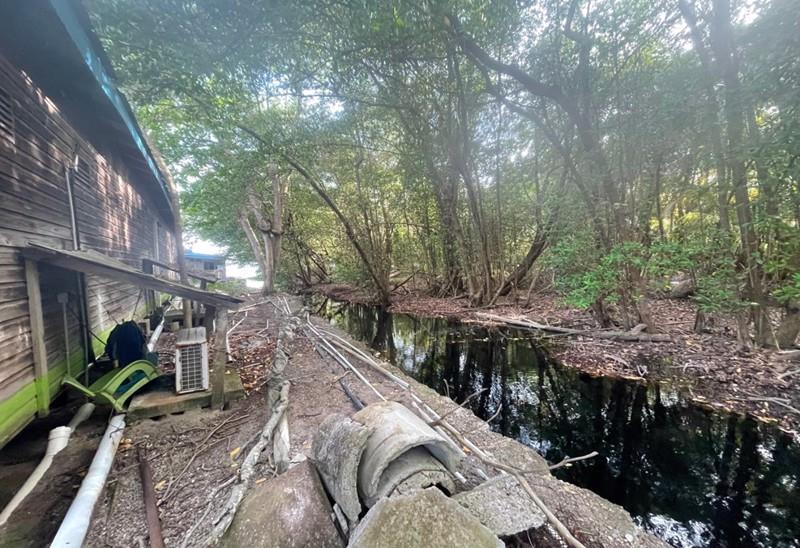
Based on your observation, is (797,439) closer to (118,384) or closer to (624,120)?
(624,120)

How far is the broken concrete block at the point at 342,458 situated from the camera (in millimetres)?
1745

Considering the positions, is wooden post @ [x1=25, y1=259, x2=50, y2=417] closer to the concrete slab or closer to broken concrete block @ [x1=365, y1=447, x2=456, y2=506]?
the concrete slab

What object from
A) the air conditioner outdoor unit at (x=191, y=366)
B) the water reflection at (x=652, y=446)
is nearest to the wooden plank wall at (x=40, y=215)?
the air conditioner outdoor unit at (x=191, y=366)

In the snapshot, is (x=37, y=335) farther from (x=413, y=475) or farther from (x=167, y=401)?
(x=413, y=475)

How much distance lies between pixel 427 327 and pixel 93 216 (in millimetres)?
7742

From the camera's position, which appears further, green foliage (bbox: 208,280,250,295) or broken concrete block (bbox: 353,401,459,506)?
green foliage (bbox: 208,280,250,295)

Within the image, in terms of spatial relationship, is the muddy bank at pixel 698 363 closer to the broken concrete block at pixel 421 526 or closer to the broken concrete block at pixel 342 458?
the broken concrete block at pixel 421 526

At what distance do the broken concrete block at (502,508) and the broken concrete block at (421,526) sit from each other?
35 centimetres

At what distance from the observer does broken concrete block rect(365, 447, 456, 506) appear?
1737mm

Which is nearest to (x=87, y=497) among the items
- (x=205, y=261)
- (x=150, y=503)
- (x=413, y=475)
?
(x=150, y=503)

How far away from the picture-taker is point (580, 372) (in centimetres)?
530

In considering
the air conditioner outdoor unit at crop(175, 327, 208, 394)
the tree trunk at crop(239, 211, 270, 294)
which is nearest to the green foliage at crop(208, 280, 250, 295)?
the tree trunk at crop(239, 211, 270, 294)

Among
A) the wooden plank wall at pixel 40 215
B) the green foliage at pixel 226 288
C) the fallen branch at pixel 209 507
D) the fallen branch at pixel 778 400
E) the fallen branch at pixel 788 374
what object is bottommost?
the fallen branch at pixel 778 400

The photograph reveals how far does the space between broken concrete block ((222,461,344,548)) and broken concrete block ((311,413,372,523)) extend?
102 millimetres
